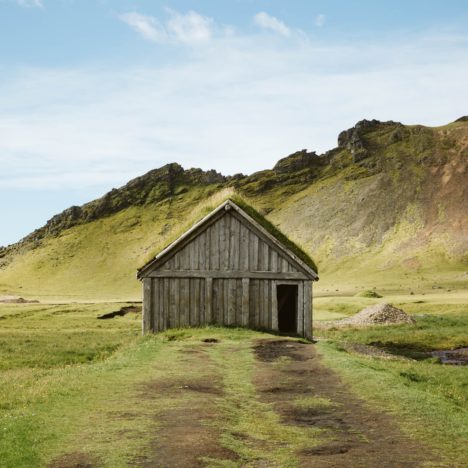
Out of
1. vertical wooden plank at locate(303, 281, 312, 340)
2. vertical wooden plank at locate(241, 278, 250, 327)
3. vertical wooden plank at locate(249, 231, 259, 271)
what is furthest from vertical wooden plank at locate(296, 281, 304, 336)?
vertical wooden plank at locate(241, 278, 250, 327)

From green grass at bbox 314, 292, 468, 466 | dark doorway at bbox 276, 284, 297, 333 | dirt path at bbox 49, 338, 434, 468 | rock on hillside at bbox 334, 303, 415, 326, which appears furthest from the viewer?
rock on hillside at bbox 334, 303, 415, 326

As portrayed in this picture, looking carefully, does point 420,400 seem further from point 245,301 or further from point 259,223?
point 259,223

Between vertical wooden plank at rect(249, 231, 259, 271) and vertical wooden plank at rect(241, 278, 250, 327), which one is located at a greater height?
vertical wooden plank at rect(249, 231, 259, 271)

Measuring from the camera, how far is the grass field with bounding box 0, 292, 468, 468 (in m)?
11.1

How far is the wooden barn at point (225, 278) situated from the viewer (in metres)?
32.2

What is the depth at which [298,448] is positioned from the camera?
11.6 metres

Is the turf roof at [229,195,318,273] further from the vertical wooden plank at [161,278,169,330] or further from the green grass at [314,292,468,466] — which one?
the vertical wooden plank at [161,278,169,330]

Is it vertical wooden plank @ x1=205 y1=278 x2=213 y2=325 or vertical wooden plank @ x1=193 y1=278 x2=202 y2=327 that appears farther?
vertical wooden plank @ x1=193 y1=278 x2=202 y2=327

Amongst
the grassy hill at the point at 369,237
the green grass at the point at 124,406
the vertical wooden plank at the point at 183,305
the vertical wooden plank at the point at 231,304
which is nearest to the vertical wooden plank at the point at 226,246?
the vertical wooden plank at the point at 231,304

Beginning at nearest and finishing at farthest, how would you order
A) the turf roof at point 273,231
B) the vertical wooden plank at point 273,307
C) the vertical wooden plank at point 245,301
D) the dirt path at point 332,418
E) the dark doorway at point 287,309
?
1. the dirt path at point 332,418
2. the vertical wooden plank at point 245,301
3. the vertical wooden plank at point 273,307
4. the turf roof at point 273,231
5. the dark doorway at point 287,309

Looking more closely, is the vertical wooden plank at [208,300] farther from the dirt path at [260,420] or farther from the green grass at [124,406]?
the dirt path at [260,420]

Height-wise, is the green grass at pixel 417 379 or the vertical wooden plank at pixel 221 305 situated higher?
the vertical wooden plank at pixel 221 305

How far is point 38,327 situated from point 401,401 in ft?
131

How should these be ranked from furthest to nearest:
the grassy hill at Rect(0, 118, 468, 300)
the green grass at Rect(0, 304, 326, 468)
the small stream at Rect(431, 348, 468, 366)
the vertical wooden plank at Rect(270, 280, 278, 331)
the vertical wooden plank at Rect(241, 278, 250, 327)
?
the grassy hill at Rect(0, 118, 468, 300) < the small stream at Rect(431, 348, 468, 366) < the vertical wooden plank at Rect(270, 280, 278, 331) < the vertical wooden plank at Rect(241, 278, 250, 327) < the green grass at Rect(0, 304, 326, 468)
